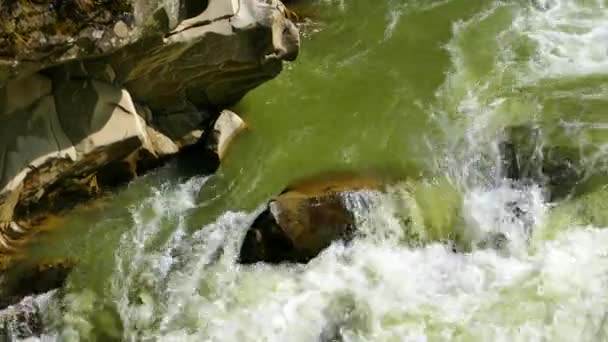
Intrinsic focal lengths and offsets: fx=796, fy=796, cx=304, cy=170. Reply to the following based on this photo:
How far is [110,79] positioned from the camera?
8719mm

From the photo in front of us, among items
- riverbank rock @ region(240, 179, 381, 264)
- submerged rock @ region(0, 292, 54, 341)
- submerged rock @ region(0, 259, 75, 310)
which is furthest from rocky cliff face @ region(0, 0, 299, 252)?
riverbank rock @ region(240, 179, 381, 264)

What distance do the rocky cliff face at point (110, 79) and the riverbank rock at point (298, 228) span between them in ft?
5.81

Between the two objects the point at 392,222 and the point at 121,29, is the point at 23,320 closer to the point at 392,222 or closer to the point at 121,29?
the point at 121,29

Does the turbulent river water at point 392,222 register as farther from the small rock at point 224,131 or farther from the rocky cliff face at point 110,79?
the rocky cliff face at point 110,79

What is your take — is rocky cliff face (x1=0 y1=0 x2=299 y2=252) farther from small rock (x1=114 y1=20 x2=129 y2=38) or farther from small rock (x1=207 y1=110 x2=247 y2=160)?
small rock (x1=207 y1=110 x2=247 y2=160)

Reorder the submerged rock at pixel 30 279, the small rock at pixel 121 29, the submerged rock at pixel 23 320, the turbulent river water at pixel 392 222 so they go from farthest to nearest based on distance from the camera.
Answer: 1. the submerged rock at pixel 30 279
2. the submerged rock at pixel 23 320
3. the small rock at pixel 121 29
4. the turbulent river water at pixel 392 222

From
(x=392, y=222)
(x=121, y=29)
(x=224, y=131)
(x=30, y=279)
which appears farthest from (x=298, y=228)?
(x=30, y=279)

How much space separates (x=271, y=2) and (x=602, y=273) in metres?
4.74

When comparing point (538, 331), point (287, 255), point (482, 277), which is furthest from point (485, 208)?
point (287, 255)

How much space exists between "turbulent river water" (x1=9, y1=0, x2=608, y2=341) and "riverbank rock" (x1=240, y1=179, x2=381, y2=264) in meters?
0.14

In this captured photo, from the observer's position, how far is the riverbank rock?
26.6ft

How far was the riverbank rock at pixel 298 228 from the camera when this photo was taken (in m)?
8.10

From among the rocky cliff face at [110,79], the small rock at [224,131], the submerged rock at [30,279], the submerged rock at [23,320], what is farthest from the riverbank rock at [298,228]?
the submerged rock at [23,320]

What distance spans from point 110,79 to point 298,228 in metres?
2.68
